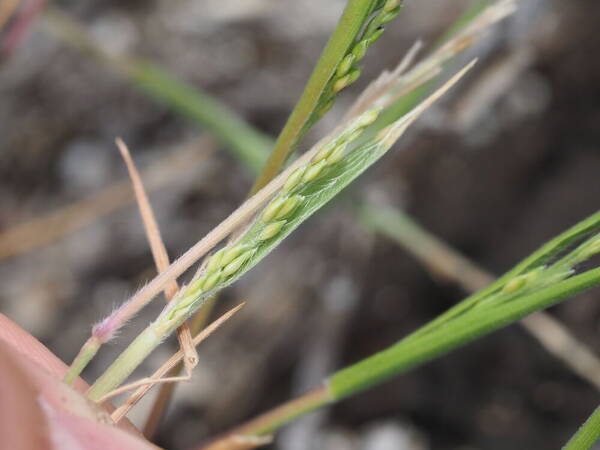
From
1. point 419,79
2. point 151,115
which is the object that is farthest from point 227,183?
point 419,79

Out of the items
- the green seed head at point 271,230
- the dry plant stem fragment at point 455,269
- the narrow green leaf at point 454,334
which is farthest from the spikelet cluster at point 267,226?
the dry plant stem fragment at point 455,269

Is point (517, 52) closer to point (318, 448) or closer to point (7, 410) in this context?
point (318, 448)

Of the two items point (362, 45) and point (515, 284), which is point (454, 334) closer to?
point (515, 284)

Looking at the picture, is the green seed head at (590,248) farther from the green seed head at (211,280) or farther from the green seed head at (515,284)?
the green seed head at (211,280)

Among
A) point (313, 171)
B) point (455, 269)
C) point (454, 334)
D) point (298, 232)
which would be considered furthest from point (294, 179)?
point (298, 232)

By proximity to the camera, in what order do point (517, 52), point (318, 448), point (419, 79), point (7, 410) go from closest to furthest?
point (7, 410)
point (419, 79)
point (517, 52)
point (318, 448)

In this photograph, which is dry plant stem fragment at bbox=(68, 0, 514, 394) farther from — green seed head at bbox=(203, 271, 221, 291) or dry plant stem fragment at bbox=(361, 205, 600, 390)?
dry plant stem fragment at bbox=(361, 205, 600, 390)

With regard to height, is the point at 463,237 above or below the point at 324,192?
below
